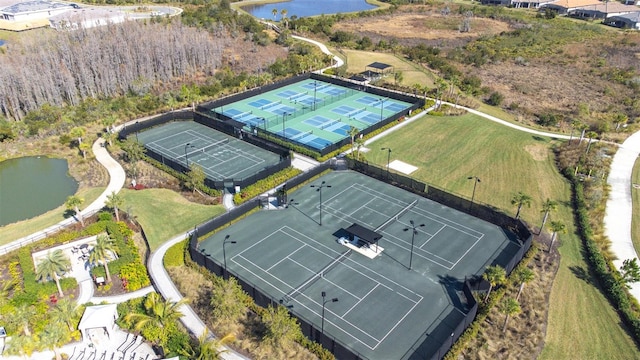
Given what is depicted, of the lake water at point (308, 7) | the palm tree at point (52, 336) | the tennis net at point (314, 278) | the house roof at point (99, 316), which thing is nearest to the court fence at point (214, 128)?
the tennis net at point (314, 278)

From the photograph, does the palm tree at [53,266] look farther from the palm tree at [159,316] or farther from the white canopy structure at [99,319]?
the palm tree at [159,316]

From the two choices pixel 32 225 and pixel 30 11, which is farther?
pixel 30 11

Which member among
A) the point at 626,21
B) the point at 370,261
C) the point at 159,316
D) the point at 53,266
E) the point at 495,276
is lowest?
the point at 370,261

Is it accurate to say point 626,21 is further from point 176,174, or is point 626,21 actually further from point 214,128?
point 176,174

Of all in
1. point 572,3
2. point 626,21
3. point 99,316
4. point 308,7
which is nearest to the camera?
point 99,316

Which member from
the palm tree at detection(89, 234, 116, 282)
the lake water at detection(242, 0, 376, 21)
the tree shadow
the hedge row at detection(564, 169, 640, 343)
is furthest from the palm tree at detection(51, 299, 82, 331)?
the lake water at detection(242, 0, 376, 21)

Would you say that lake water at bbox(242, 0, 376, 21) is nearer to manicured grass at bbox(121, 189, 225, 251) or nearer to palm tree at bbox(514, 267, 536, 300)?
manicured grass at bbox(121, 189, 225, 251)

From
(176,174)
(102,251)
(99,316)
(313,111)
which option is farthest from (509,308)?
(313,111)
